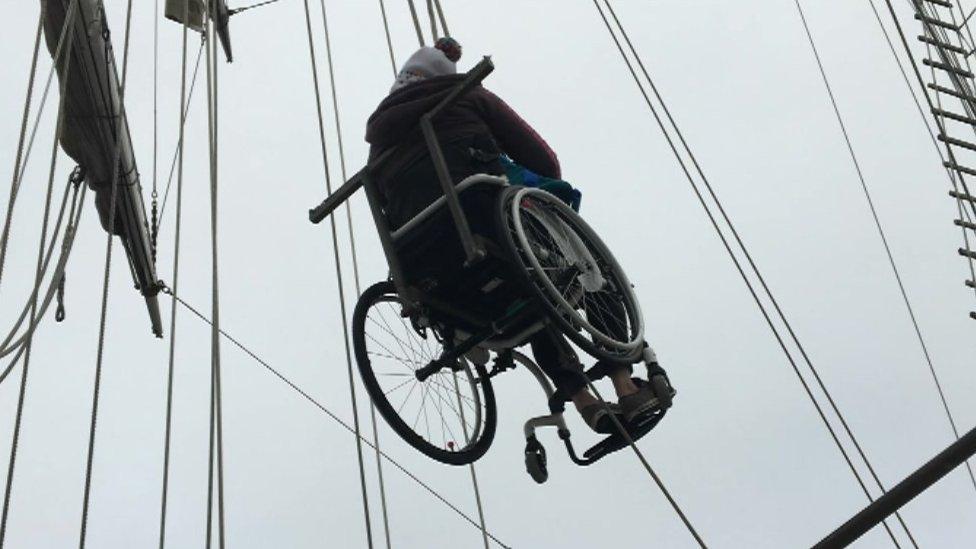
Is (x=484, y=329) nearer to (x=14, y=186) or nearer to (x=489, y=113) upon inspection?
(x=489, y=113)

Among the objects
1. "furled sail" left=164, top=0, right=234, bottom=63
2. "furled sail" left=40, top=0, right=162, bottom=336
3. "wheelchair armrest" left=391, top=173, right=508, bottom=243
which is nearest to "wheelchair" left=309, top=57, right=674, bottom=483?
"wheelchair armrest" left=391, top=173, right=508, bottom=243

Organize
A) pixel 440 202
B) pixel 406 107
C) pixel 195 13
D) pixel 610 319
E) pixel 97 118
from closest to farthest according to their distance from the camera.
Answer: pixel 440 202 → pixel 406 107 → pixel 610 319 → pixel 97 118 → pixel 195 13

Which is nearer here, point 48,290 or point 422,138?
point 422,138

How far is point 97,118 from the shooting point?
805cm

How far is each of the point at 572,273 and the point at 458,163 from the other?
416 millimetres

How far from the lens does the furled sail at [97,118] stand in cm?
766

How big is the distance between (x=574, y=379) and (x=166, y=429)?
2.12 m

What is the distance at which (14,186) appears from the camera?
5.70 m

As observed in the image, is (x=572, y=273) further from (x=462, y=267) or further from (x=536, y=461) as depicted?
(x=536, y=461)

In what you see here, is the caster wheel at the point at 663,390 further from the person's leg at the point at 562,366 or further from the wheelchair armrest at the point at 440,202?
the wheelchair armrest at the point at 440,202

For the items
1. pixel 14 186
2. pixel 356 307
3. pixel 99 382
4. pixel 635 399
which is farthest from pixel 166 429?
pixel 635 399

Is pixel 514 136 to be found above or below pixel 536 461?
above

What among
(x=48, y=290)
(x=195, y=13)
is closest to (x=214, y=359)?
(x=48, y=290)

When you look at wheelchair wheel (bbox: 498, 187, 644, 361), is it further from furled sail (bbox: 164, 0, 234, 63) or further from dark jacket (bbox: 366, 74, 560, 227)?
furled sail (bbox: 164, 0, 234, 63)
